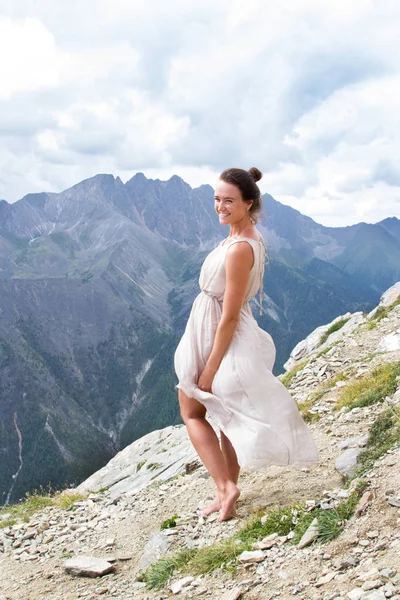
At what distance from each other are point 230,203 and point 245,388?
2.56m

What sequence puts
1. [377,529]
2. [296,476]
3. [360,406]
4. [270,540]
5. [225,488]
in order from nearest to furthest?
[377,529] < [270,540] < [225,488] < [296,476] < [360,406]

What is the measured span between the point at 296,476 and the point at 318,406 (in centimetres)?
444

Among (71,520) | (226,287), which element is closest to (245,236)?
(226,287)

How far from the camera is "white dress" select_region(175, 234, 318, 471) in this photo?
6578mm

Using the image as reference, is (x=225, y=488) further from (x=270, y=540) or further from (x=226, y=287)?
(x=226, y=287)

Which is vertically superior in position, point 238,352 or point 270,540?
point 238,352

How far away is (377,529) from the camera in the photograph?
543 cm

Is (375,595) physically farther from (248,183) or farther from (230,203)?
(248,183)

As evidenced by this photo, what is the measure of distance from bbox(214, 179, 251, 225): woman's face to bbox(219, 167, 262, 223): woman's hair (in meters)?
0.06

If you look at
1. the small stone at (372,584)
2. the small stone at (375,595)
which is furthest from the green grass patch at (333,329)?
the small stone at (375,595)

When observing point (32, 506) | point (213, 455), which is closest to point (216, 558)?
point (213, 455)

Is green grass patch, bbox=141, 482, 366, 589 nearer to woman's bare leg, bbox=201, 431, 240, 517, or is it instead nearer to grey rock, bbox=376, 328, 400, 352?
woman's bare leg, bbox=201, 431, 240, 517

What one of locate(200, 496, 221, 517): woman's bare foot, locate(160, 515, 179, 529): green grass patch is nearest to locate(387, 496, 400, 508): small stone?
locate(200, 496, 221, 517): woman's bare foot

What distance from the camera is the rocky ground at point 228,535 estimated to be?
4961mm
